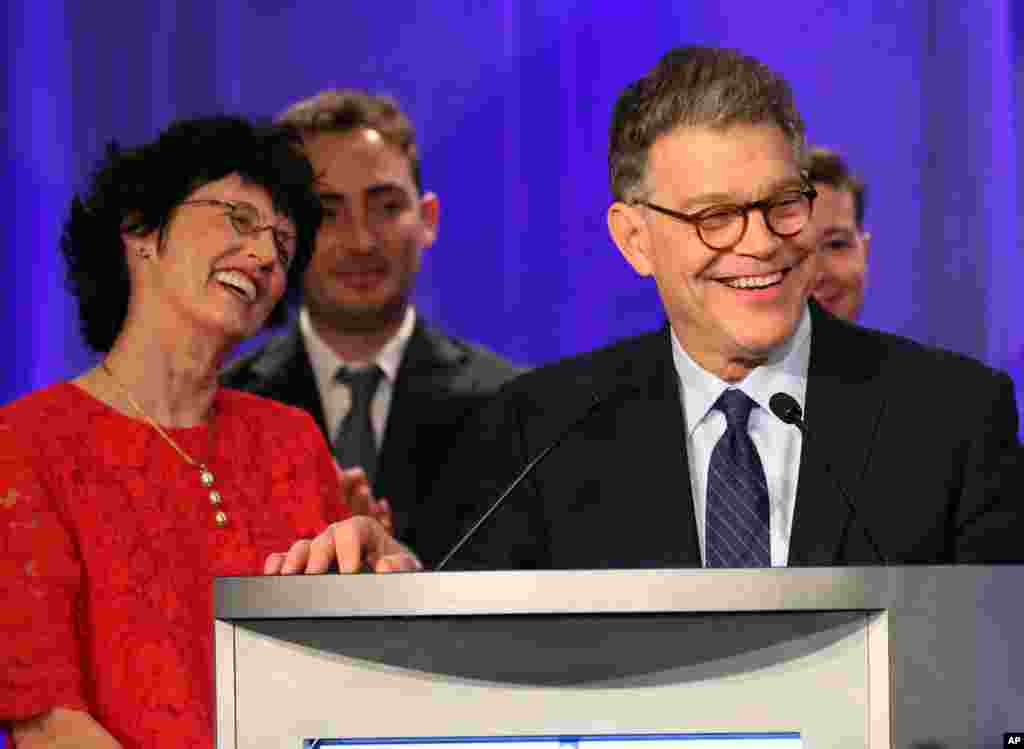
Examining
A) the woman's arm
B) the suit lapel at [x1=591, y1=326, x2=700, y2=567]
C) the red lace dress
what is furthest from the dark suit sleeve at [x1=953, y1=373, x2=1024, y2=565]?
A: the woman's arm

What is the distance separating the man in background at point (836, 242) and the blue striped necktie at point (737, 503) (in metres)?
1.26

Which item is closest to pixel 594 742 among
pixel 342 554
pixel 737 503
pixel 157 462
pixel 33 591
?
pixel 342 554

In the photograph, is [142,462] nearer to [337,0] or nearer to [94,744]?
[94,744]

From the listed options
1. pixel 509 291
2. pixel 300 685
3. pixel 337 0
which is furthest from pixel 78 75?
pixel 300 685

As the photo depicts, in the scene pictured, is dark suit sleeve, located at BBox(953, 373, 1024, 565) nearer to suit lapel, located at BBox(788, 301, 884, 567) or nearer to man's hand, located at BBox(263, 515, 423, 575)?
suit lapel, located at BBox(788, 301, 884, 567)

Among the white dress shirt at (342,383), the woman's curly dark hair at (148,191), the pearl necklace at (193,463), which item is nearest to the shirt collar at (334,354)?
the white dress shirt at (342,383)

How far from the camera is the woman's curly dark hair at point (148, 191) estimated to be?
221 centimetres

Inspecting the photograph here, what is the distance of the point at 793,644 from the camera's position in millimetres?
1186

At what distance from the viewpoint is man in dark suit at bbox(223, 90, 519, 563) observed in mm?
3143

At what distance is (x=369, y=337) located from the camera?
3.24 metres

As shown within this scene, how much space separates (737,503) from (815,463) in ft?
0.32

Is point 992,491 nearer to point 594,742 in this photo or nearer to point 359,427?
point 594,742

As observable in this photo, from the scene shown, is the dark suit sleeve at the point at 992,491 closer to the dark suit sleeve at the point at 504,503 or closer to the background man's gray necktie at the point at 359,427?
the dark suit sleeve at the point at 504,503

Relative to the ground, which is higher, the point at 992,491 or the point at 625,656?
the point at 992,491
